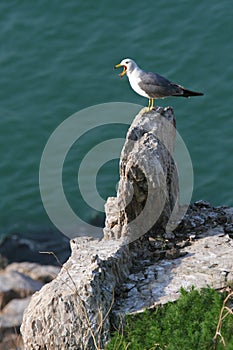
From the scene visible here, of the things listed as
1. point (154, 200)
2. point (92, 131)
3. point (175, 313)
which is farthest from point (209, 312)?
point (92, 131)

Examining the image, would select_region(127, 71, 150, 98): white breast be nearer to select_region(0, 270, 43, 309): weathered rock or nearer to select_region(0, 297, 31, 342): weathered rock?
select_region(0, 297, 31, 342): weathered rock

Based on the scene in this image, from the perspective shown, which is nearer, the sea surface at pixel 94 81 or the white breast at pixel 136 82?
the white breast at pixel 136 82

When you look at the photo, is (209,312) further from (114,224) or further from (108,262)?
(114,224)

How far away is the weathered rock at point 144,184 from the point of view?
14094mm

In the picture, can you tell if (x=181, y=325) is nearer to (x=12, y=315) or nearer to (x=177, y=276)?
(x=177, y=276)

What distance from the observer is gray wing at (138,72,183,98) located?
596 inches

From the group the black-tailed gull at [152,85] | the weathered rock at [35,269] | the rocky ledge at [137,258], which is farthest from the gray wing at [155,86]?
the weathered rock at [35,269]

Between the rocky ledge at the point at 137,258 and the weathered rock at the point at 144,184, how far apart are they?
0.01 meters

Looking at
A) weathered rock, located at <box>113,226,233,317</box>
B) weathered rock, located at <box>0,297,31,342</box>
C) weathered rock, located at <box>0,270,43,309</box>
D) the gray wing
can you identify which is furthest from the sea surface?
weathered rock, located at <box>113,226,233,317</box>

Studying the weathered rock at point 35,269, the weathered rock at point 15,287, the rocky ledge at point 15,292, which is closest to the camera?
the rocky ledge at point 15,292

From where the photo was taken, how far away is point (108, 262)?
12.8 meters

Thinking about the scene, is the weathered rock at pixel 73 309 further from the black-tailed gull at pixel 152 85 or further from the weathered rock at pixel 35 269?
the weathered rock at pixel 35 269

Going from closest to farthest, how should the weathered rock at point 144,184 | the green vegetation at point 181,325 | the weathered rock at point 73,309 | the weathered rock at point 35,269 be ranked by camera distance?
the green vegetation at point 181,325, the weathered rock at point 73,309, the weathered rock at point 144,184, the weathered rock at point 35,269

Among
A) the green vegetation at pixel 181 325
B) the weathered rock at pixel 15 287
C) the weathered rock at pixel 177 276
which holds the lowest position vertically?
the green vegetation at pixel 181 325
